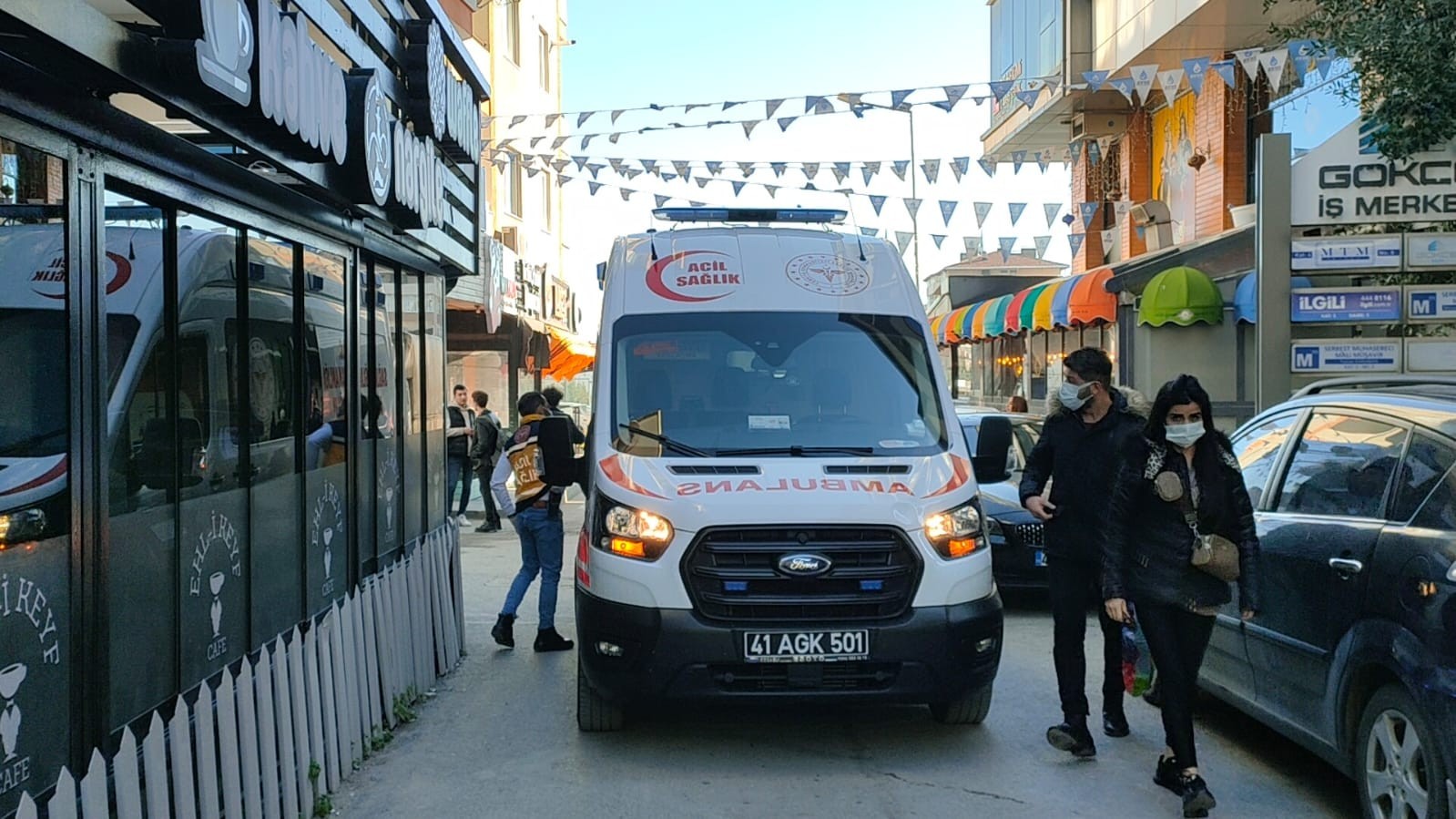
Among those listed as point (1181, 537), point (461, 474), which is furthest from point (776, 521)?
point (461, 474)

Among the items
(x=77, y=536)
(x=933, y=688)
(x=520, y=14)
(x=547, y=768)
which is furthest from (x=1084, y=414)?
(x=520, y=14)

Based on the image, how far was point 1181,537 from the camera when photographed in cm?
520

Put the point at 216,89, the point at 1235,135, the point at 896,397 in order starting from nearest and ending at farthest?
the point at 216,89 → the point at 896,397 → the point at 1235,135

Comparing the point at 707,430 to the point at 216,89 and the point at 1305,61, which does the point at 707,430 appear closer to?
the point at 216,89

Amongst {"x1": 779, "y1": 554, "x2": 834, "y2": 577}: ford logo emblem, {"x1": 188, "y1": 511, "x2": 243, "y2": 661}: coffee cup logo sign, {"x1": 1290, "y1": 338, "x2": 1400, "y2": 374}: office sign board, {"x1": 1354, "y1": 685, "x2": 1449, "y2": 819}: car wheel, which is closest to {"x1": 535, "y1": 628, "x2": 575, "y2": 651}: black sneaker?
{"x1": 188, "y1": 511, "x2": 243, "y2": 661}: coffee cup logo sign

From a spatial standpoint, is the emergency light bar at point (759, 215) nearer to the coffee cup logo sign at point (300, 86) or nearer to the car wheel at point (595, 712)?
the coffee cup logo sign at point (300, 86)

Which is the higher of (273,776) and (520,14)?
(520,14)

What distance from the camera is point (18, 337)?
3.96 m

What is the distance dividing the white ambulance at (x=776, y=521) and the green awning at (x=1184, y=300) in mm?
9983

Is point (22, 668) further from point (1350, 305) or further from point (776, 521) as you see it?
point (1350, 305)

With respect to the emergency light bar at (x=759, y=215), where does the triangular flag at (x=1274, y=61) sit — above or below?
above

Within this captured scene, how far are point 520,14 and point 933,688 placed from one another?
84.1 ft

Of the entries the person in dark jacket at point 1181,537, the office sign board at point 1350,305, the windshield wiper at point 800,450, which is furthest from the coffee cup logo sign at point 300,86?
the office sign board at point 1350,305

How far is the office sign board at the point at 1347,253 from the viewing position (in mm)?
9953
